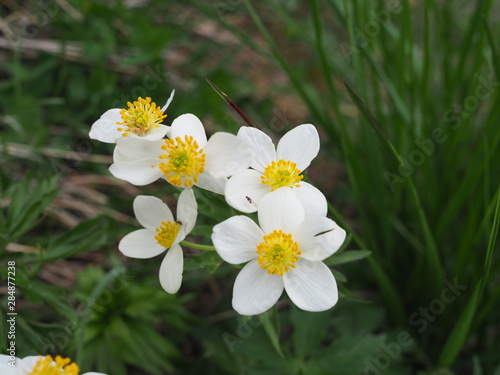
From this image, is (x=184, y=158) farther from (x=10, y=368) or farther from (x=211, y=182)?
(x=10, y=368)

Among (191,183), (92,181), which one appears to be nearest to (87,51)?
(92,181)

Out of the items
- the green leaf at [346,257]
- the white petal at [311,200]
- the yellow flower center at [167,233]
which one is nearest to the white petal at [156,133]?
the yellow flower center at [167,233]

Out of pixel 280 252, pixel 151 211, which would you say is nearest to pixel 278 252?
pixel 280 252

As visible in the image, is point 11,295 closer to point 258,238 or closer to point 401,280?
point 258,238

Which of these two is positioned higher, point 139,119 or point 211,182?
point 139,119

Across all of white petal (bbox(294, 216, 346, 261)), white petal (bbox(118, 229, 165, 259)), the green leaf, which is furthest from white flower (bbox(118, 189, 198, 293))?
the green leaf

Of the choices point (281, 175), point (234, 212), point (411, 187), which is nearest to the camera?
point (281, 175)

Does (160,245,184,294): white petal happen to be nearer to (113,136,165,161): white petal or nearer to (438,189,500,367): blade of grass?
(113,136,165,161): white petal
